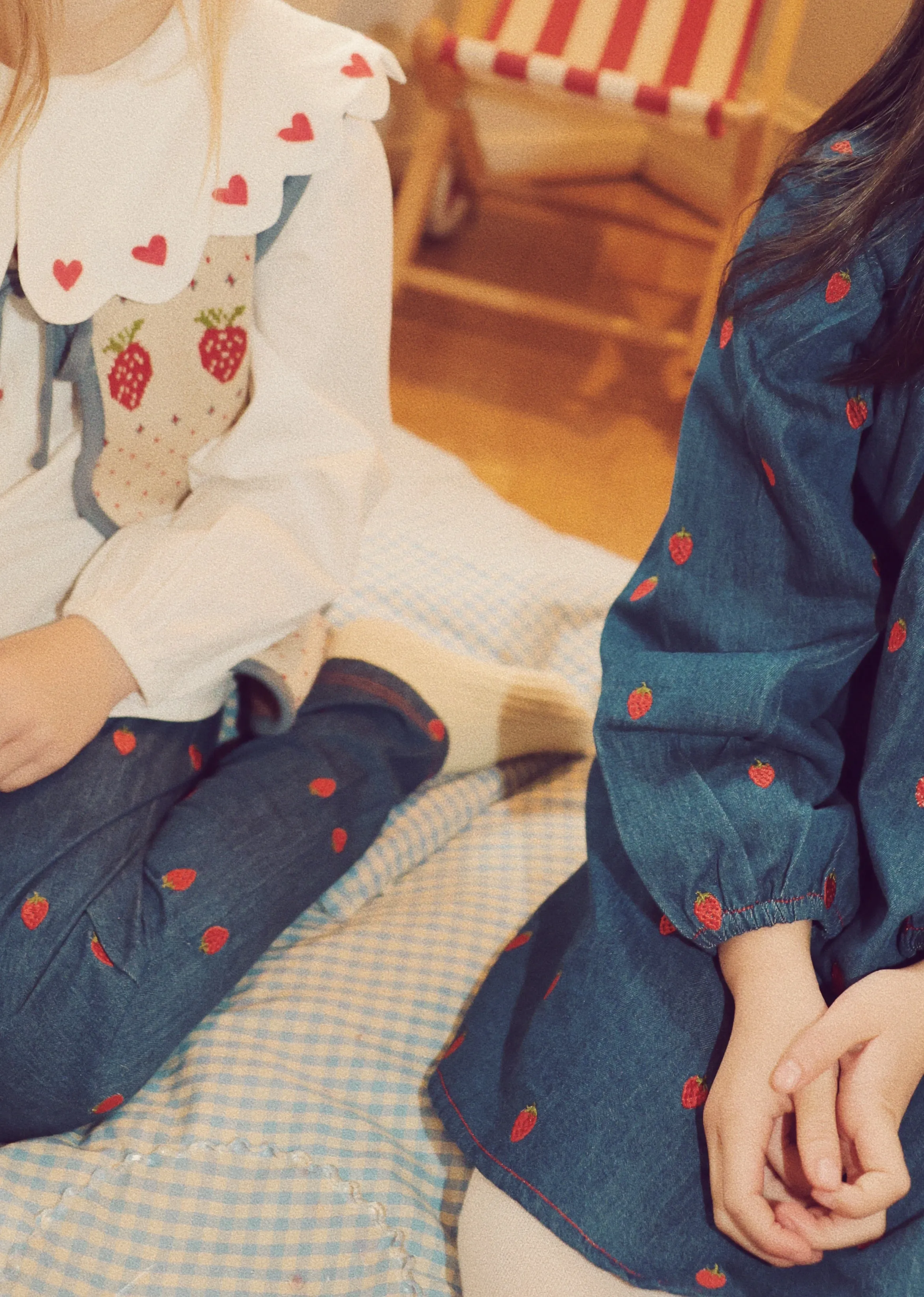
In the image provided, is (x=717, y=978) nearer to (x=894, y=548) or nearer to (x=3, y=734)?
(x=894, y=548)

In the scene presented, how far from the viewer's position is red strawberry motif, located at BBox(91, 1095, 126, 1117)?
603mm

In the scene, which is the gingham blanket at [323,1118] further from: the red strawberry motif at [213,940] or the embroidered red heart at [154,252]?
the embroidered red heart at [154,252]

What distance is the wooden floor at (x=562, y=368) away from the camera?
60.9 inches

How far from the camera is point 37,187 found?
0.59m

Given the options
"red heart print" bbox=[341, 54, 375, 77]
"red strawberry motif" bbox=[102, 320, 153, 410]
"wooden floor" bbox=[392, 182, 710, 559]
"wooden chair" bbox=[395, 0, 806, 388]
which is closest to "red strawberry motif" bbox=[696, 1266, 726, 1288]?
"red strawberry motif" bbox=[102, 320, 153, 410]

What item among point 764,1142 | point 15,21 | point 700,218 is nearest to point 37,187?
point 15,21

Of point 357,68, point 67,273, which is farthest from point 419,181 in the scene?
point 67,273

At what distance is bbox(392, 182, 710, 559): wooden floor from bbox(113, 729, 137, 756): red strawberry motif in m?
0.88

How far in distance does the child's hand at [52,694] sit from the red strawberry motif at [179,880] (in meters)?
0.08

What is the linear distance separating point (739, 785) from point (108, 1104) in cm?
34

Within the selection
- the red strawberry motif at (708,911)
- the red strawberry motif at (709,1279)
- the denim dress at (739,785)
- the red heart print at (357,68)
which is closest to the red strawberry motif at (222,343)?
the red heart print at (357,68)

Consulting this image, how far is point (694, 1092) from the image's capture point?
51 cm

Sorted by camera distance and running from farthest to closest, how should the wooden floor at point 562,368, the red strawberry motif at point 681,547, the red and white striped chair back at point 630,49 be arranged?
the wooden floor at point 562,368 → the red and white striped chair back at point 630,49 → the red strawberry motif at point 681,547

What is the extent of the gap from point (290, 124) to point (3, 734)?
33 cm
